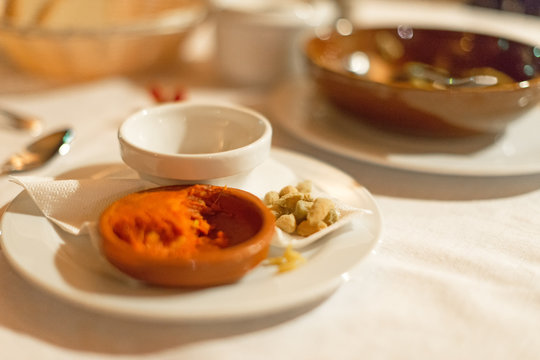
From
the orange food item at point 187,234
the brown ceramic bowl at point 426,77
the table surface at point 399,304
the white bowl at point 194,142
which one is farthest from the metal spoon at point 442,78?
the orange food item at point 187,234

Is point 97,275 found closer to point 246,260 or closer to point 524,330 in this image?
point 246,260

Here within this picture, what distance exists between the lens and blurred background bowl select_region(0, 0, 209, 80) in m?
0.91

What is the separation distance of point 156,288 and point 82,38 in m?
0.62

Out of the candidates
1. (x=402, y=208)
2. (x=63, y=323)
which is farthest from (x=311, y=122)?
(x=63, y=323)

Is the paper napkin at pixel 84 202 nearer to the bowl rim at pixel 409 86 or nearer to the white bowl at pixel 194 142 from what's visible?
the white bowl at pixel 194 142

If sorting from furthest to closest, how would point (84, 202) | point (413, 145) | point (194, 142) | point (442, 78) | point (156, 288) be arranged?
point (442, 78) < point (413, 145) < point (194, 142) < point (84, 202) < point (156, 288)

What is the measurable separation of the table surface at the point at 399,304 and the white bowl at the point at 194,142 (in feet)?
0.33

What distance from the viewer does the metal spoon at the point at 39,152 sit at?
2.30 feet

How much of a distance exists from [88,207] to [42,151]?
242mm

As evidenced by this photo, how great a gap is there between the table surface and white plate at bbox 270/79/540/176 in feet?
0.08

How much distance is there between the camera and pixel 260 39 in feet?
3.39

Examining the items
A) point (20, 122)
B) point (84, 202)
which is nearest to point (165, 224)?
point (84, 202)

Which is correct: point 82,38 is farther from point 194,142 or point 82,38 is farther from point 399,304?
point 399,304

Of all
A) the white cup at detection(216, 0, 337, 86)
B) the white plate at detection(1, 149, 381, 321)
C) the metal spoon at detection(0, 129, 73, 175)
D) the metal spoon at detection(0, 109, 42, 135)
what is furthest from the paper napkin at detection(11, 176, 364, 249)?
the white cup at detection(216, 0, 337, 86)
